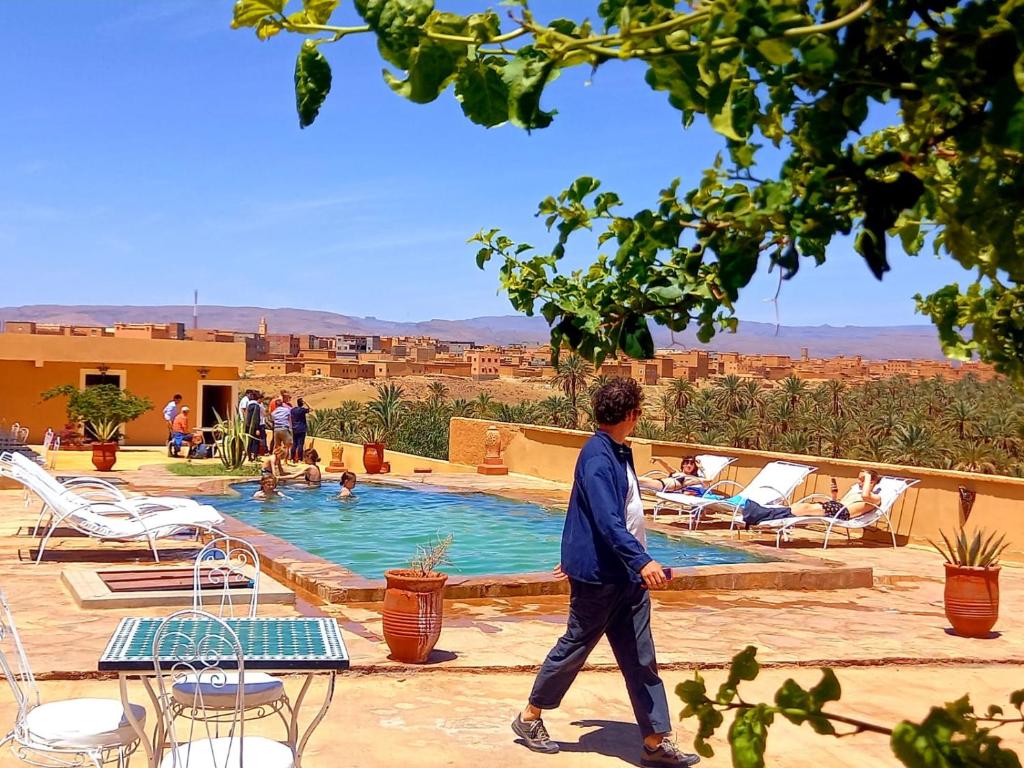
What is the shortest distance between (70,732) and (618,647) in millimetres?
2481

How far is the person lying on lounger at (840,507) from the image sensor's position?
13422 mm

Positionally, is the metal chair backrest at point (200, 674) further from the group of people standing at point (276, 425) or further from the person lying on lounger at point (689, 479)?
the group of people standing at point (276, 425)

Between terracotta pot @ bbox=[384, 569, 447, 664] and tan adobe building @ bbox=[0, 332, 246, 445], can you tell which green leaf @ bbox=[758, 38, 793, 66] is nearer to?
terracotta pot @ bbox=[384, 569, 447, 664]

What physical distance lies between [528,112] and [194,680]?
3.78 metres

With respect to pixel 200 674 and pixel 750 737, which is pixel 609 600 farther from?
pixel 750 737

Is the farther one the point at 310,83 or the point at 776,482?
the point at 776,482

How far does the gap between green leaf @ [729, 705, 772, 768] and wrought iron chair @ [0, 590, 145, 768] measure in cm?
361

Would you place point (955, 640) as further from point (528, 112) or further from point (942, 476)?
point (528, 112)

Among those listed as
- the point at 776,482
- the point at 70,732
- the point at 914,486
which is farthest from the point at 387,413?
the point at 70,732

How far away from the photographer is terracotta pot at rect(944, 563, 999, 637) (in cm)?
845

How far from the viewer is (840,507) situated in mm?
13703

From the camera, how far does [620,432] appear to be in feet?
19.3

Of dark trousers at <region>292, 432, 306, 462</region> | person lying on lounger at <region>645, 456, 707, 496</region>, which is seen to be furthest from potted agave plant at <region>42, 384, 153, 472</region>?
person lying on lounger at <region>645, 456, 707, 496</region>

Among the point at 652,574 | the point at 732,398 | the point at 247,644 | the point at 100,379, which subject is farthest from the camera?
the point at 732,398
